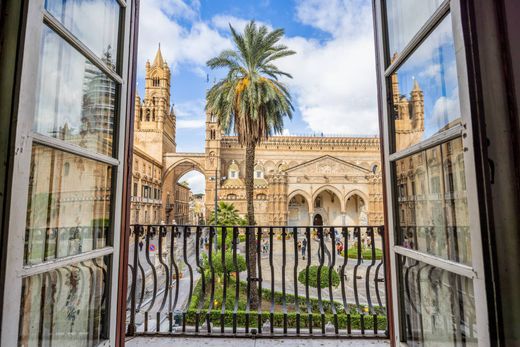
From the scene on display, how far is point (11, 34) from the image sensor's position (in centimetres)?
92

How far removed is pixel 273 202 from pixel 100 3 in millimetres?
32144

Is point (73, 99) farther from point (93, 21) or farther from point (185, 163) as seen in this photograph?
point (185, 163)

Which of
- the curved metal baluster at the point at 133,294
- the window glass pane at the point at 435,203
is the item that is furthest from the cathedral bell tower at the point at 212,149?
the window glass pane at the point at 435,203

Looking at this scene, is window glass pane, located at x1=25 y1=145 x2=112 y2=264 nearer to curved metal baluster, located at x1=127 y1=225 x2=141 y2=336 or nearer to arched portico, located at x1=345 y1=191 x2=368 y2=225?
curved metal baluster, located at x1=127 y1=225 x2=141 y2=336

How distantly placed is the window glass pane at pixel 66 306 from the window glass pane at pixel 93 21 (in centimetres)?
103

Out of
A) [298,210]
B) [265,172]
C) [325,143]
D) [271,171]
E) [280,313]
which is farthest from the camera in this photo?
[325,143]

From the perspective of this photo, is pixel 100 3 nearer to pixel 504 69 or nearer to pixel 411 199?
pixel 504 69

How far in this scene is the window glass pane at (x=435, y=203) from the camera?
1.05 metres

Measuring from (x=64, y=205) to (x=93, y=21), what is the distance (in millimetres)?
905

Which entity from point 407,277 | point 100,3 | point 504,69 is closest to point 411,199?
point 407,277

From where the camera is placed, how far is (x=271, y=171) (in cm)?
3950

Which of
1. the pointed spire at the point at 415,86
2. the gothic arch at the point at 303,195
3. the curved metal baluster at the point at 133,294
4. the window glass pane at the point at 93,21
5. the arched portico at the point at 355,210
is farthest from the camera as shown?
the arched portico at the point at 355,210

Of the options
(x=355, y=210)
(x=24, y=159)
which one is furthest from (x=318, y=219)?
(x=24, y=159)

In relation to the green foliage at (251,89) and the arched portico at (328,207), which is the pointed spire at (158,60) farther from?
the green foliage at (251,89)
